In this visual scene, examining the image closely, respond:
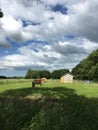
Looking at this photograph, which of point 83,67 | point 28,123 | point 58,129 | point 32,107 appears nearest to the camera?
point 58,129

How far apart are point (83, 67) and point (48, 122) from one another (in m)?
114

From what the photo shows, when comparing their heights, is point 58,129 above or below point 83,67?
below

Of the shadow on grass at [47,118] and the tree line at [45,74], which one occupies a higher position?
the tree line at [45,74]

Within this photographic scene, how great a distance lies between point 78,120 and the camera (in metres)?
8.33

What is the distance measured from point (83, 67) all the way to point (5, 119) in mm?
113751

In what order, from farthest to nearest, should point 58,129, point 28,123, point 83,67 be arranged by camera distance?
point 83,67, point 28,123, point 58,129

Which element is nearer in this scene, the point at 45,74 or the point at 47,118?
the point at 47,118

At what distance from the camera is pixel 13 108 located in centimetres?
906

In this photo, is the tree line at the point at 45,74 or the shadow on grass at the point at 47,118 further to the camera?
the tree line at the point at 45,74

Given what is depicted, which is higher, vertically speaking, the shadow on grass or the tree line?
the tree line

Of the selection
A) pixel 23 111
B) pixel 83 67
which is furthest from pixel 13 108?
pixel 83 67

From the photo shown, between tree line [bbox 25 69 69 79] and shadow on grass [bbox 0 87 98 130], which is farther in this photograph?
tree line [bbox 25 69 69 79]

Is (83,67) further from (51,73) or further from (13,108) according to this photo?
(13,108)

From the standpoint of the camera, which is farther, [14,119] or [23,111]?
[23,111]
